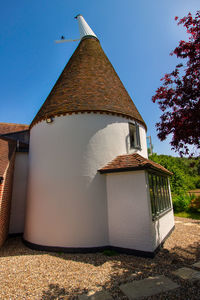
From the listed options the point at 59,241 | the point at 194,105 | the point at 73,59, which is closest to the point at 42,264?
the point at 59,241

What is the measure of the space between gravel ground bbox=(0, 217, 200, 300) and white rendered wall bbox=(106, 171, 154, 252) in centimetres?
54

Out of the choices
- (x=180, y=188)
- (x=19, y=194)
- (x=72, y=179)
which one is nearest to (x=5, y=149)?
(x=19, y=194)

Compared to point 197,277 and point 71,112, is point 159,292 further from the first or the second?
point 71,112

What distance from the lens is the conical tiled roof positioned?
7.98 meters

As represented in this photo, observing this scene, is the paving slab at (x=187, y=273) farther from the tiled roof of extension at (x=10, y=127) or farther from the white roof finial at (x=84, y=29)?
the white roof finial at (x=84, y=29)

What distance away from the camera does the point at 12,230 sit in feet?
30.9

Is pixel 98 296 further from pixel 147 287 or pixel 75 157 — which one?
pixel 75 157

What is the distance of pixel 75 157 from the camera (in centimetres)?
742

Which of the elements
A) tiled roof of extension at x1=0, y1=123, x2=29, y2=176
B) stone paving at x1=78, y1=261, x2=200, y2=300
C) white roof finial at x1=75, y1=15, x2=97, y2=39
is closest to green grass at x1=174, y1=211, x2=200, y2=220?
stone paving at x1=78, y1=261, x2=200, y2=300

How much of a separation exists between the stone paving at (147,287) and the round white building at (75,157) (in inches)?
105

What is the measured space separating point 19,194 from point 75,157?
491 cm

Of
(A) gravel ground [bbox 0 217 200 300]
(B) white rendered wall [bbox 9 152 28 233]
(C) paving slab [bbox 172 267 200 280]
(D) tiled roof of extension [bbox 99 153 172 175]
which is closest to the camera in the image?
(A) gravel ground [bbox 0 217 200 300]

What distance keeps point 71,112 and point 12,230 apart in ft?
24.5

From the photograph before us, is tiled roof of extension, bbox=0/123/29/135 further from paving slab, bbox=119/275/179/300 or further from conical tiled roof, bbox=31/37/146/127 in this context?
paving slab, bbox=119/275/179/300
